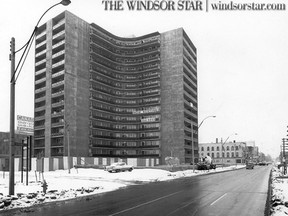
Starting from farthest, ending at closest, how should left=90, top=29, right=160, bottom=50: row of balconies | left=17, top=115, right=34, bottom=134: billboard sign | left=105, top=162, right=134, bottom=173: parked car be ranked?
left=90, top=29, right=160, bottom=50: row of balconies, left=105, top=162, right=134, bottom=173: parked car, left=17, top=115, right=34, bottom=134: billboard sign

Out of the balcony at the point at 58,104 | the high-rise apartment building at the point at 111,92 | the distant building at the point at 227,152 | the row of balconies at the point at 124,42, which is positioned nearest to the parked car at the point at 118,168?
the high-rise apartment building at the point at 111,92

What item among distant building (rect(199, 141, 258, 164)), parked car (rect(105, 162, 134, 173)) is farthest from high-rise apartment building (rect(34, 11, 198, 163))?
distant building (rect(199, 141, 258, 164))

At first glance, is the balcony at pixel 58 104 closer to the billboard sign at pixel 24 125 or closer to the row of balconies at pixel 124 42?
the row of balconies at pixel 124 42

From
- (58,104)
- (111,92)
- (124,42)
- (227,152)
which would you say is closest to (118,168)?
(58,104)

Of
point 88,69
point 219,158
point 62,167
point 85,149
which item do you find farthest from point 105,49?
point 219,158

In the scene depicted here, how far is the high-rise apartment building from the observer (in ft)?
311

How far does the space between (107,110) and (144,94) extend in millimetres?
18047

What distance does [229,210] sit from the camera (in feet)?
42.0

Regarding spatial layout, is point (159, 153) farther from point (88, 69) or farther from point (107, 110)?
point (88, 69)

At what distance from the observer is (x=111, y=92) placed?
4505 inches

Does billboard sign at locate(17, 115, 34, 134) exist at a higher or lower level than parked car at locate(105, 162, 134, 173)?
higher

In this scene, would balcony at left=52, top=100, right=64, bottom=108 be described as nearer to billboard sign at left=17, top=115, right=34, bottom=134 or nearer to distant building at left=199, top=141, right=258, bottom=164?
billboard sign at left=17, top=115, right=34, bottom=134

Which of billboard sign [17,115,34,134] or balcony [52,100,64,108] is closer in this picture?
billboard sign [17,115,34,134]

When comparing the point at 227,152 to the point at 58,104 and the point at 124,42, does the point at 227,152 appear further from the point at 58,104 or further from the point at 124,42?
the point at 58,104
